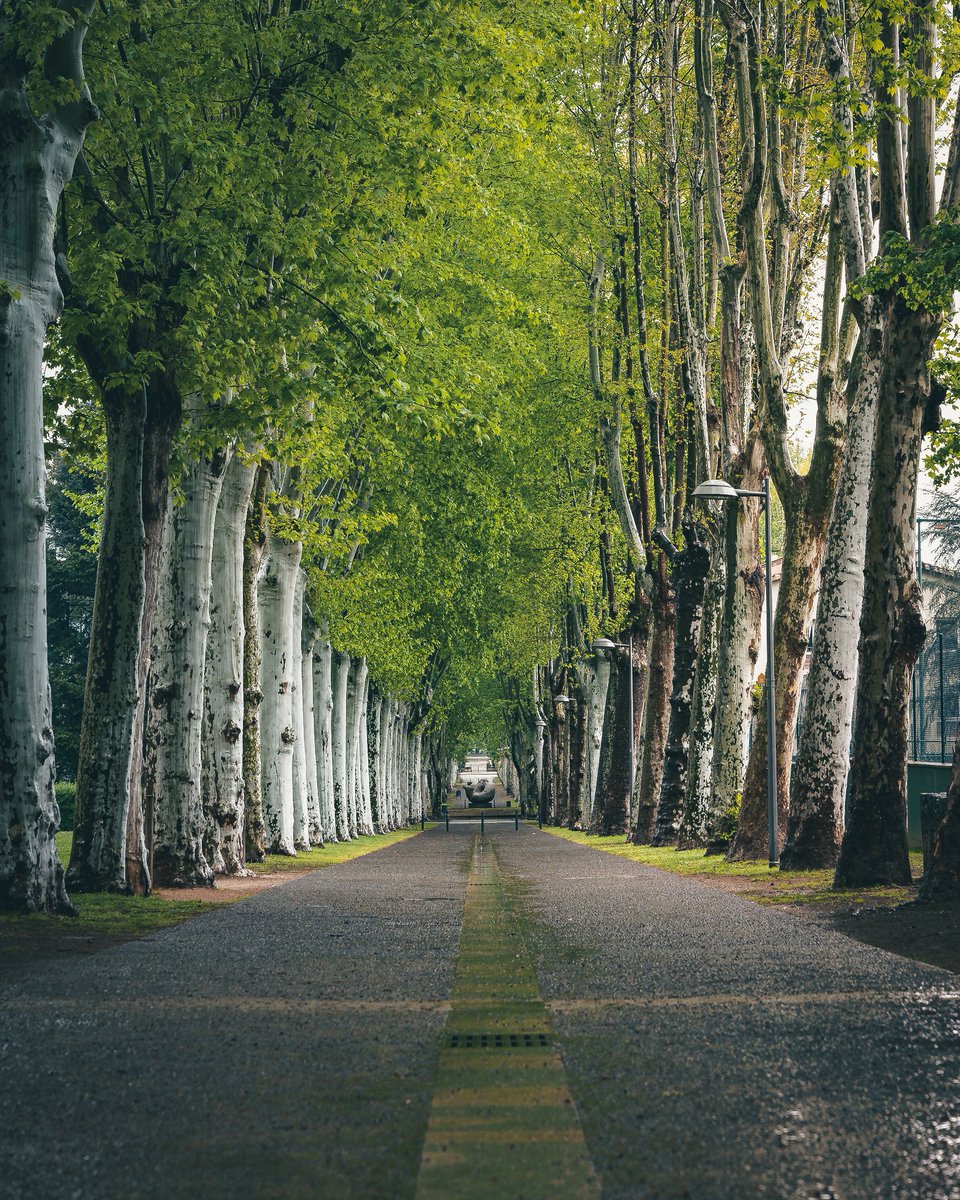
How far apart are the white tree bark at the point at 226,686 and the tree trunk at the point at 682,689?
1108cm

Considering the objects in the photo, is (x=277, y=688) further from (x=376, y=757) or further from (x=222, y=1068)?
(x=376, y=757)

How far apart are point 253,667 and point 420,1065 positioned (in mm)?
18094

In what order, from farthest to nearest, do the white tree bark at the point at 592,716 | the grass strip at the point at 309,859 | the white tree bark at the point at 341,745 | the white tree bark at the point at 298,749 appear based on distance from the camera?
the white tree bark at the point at 592,716, the white tree bark at the point at 341,745, the white tree bark at the point at 298,749, the grass strip at the point at 309,859

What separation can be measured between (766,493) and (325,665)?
1686 cm

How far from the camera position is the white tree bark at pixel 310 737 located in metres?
33.4

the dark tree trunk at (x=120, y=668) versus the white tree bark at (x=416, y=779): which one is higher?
the dark tree trunk at (x=120, y=668)

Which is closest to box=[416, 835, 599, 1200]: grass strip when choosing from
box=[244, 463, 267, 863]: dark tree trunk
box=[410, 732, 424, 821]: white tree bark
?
box=[244, 463, 267, 863]: dark tree trunk

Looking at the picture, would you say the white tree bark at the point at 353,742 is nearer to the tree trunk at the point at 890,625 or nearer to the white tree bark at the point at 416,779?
the white tree bark at the point at 416,779

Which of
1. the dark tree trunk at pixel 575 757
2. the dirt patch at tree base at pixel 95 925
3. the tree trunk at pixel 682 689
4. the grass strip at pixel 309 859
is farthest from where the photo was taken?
the dark tree trunk at pixel 575 757

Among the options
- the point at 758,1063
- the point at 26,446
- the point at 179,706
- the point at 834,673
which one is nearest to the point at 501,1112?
the point at 758,1063

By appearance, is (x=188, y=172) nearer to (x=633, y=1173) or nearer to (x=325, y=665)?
(x=633, y=1173)

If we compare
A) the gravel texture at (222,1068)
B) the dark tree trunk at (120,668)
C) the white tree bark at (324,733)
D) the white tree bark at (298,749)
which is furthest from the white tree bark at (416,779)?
the gravel texture at (222,1068)

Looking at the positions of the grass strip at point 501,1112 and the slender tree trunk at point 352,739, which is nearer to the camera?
the grass strip at point 501,1112

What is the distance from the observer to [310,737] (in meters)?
33.8
